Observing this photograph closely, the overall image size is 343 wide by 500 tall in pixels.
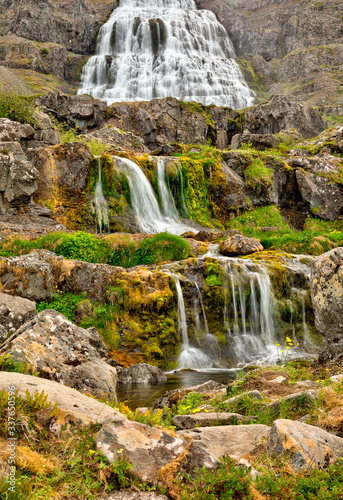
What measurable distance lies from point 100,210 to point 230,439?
557 inches

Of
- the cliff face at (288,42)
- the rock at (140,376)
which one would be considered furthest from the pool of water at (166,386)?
the cliff face at (288,42)

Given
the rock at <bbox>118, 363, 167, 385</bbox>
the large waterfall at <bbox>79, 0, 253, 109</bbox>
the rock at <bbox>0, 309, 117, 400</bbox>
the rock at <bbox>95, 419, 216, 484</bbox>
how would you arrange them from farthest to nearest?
the large waterfall at <bbox>79, 0, 253, 109</bbox> < the rock at <bbox>118, 363, 167, 385</bbox> < the rock at <bbox>0, 309, 117, 400</bbox> < the rock at <bbox>95, 419, 216, 484</bbox>

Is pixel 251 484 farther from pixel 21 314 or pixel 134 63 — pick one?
pixel 134 63

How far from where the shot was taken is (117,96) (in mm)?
47469

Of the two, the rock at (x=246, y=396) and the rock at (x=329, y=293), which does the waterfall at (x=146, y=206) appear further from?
the rock at (x=246, y=396)

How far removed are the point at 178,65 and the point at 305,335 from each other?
5117 centimetres

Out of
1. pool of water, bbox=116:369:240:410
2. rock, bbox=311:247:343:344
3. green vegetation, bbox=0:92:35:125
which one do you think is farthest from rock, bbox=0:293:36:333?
green vegetation, bbox=0:92:35:125

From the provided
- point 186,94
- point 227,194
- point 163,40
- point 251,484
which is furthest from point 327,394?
point 163,40

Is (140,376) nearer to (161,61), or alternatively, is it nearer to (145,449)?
(145,449)

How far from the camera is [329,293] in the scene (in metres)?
5.65

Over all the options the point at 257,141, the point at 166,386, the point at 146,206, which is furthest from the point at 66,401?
the point at 257,141

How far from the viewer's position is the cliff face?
68.1m

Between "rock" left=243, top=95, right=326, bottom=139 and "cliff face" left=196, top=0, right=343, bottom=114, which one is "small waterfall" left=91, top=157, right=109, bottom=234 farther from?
"cliff face" left=196, top=0, right=343, bottom=114

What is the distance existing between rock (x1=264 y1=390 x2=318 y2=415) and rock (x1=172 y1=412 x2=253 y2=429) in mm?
312
